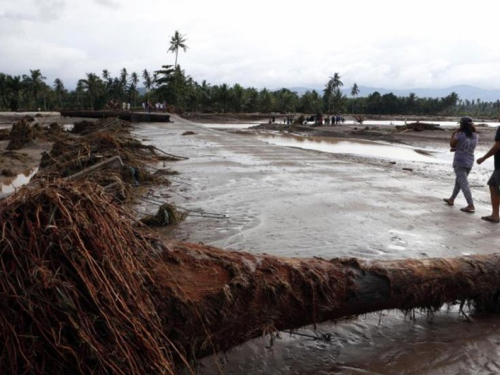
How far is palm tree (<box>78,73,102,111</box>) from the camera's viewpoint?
65.5 metres

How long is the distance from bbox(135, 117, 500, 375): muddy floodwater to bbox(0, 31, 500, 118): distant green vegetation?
49481mm

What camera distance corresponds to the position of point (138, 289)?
2637 millimetres

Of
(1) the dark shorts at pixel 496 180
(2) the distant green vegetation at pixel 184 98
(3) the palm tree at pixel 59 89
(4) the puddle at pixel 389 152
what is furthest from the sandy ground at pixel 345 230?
(3) the palm tree at pixel 59 89

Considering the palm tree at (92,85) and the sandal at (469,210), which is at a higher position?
the palm tree at (92,85)

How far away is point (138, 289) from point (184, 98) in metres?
63.2

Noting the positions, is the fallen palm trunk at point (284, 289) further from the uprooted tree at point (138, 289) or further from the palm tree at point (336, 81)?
the palm tree at point (336, 81)

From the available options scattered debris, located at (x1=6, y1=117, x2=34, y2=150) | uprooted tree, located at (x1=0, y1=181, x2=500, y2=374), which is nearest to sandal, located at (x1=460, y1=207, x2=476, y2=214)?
uprooted tree, located at (x1=0, y1=181, x2=500, y2=374)

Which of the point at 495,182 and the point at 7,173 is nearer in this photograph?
the point at 495,182

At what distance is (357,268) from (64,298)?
2.44 m

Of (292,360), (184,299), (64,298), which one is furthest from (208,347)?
(64,298)

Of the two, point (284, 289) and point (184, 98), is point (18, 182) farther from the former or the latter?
point (184, 98)

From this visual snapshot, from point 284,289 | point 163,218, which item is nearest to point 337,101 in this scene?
point 163,218

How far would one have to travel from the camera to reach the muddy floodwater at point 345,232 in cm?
339

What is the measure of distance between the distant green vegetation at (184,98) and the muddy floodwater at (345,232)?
49481mm
